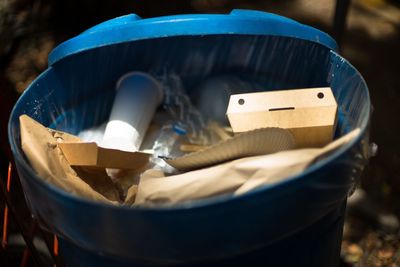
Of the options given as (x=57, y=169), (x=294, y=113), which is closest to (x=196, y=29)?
(x=294, y=113)

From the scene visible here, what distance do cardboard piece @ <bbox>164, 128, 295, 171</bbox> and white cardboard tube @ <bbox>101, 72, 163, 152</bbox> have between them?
20cm

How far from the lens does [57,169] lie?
2.39 feet

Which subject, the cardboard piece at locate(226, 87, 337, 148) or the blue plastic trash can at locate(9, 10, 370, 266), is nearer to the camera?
the blue plastic trash can at locate(9, 10, 370, 266)

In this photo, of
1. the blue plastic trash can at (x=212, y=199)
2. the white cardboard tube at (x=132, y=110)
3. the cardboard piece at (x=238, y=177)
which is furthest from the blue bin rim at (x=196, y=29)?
the cardboard piece at (x=238, y=177)

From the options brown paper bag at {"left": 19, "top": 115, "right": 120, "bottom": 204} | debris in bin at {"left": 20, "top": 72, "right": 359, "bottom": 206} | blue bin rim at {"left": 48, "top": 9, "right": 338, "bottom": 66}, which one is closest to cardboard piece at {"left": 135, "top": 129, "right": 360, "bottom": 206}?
debris in bin at {"left": 20, "top": 72, "right": 359, "bottom": 206}

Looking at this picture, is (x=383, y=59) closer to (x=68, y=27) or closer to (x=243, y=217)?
(x=68, y=27)

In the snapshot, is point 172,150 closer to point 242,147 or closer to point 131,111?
point 131,111

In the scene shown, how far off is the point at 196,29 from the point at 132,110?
21 centimetres

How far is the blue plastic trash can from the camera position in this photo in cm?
60

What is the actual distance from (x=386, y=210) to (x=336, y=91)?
0.71m

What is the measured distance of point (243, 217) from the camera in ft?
1.95

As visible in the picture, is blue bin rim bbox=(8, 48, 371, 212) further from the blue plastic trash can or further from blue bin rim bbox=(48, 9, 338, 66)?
blue bin rim bbox=(48, 9, 338, 66)

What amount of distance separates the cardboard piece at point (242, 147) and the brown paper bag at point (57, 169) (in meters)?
0.13

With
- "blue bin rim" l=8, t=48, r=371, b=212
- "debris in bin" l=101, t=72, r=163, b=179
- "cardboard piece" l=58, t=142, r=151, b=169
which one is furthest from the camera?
"debris in bin" l=101, t=72, r=163, b=179
